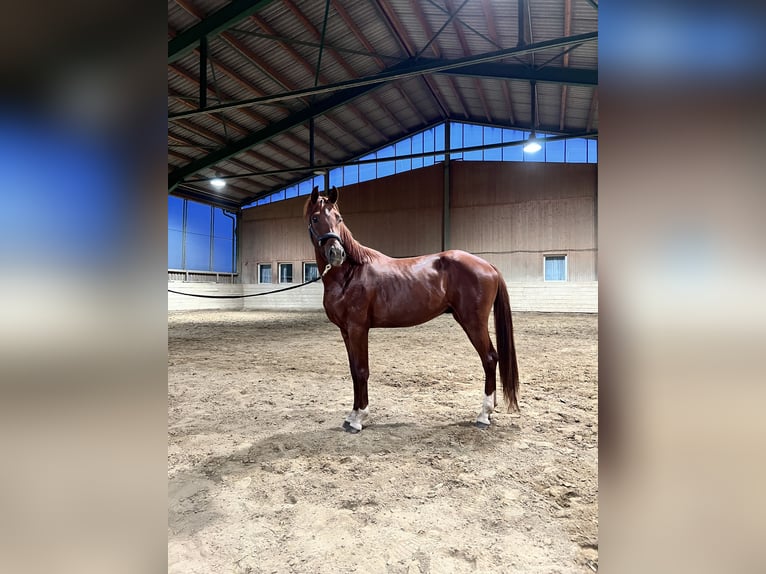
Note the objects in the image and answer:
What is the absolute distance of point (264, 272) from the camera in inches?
699

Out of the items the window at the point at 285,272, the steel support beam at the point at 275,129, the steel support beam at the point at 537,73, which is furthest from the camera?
the window at the point at 285,272

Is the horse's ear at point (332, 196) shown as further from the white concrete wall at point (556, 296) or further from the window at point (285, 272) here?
the window at point (285, 272)

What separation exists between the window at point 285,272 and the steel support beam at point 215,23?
1078 centimetres

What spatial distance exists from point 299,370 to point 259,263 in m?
14.5

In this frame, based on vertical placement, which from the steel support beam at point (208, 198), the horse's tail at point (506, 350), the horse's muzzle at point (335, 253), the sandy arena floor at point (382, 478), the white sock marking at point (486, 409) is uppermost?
the steel support beam at point (208, 198)

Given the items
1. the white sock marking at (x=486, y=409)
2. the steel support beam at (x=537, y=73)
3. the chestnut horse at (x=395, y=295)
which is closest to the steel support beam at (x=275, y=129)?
the steel support beam at (x=537, y=73)

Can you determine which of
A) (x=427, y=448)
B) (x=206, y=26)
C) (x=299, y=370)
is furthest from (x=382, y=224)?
(x=427, y=448)

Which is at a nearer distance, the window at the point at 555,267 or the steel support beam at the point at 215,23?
A: the steel support beam at the point at 215,23

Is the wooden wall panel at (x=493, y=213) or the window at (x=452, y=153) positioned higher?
the window at (x=452, y=153)

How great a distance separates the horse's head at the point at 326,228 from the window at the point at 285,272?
593 inches

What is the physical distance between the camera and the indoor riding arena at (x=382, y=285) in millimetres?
1479

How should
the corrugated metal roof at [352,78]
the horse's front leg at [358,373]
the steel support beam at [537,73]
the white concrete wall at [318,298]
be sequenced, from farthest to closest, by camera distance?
the white concrete wall at [318,298] < the steel support beam at [537,73] < the corrugated metal roof at [352,78] < the horse's front leg at [358,373]
